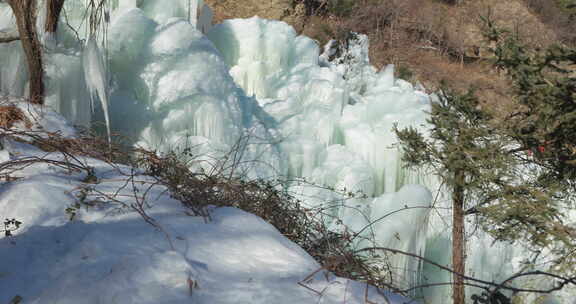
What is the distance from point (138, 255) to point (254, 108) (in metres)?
6.07

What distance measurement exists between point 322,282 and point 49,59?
4.09 meters

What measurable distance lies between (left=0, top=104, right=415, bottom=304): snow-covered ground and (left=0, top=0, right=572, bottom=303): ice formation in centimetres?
160

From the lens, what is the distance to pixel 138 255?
1.32 metres

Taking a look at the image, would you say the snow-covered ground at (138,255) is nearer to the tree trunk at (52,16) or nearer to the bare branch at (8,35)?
the bare branch at (8,35)

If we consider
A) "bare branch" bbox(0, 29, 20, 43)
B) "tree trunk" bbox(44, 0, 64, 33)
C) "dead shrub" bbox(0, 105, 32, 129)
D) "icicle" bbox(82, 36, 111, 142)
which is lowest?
"dead shrub" bbox(0, 105, 32, 129)

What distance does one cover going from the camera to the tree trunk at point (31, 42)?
359 centimetres

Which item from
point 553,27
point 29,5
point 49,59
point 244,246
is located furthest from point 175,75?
point 553,27

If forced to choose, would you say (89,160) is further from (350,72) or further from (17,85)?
(350,72)

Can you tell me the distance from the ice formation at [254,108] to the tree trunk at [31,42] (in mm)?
435

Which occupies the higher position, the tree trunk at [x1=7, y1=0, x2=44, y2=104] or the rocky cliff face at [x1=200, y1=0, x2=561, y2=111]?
the rocky cliff face at [x1=200, y1=0, x2=561, y2=111]

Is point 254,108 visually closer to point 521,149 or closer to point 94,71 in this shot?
point 94,71

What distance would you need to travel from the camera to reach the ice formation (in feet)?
15.9

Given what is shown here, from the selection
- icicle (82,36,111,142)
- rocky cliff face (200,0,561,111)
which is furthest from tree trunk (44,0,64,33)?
rocky cliff face (200,0,561,111)

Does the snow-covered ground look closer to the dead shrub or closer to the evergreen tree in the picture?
the dead shrub
